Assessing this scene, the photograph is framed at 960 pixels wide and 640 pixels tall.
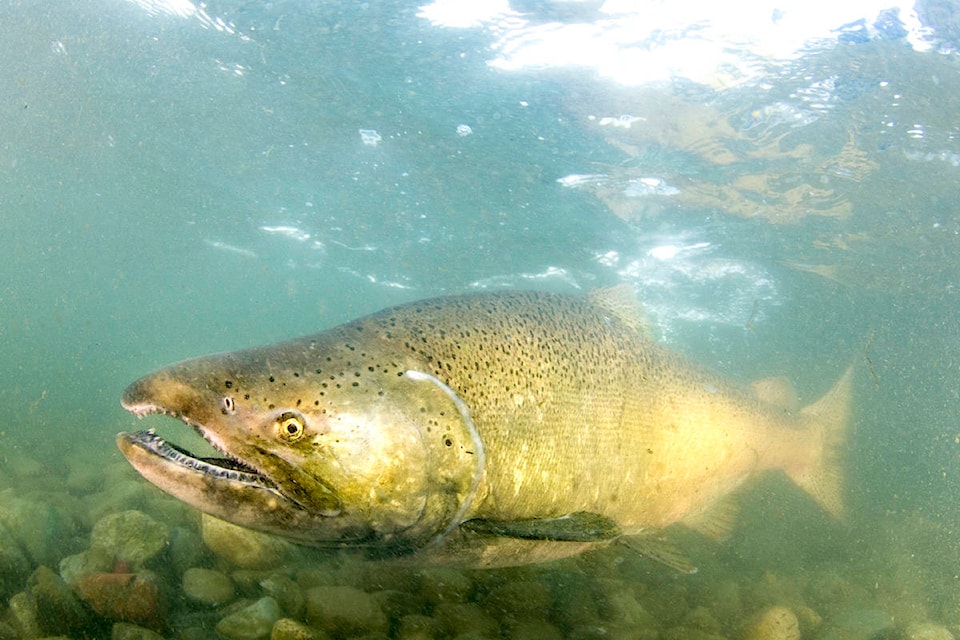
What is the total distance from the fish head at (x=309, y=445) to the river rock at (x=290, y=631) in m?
0.79

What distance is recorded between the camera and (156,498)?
590 cm

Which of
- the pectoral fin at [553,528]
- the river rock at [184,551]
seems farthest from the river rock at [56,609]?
the pectoral fin at [553,528]

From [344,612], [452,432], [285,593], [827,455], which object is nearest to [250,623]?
[285,593]

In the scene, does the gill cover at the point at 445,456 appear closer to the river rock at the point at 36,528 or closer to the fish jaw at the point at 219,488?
the fish jaw at the point at 219,488

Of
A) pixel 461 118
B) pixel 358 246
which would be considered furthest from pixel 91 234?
pixel 461 118

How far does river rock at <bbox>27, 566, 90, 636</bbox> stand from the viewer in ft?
9.54

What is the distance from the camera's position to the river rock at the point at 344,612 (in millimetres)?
3277

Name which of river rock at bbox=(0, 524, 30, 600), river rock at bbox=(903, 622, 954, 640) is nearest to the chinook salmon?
river rock at bbox=(0, 524, 30, 600)

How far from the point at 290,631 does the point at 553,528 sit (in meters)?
1.59

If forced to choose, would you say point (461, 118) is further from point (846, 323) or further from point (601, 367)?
point (846, 323)

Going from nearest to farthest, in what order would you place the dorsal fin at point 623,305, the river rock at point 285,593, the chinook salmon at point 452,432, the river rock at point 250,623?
1. the chinook salmon at point 452,432
2. the river rock at point 250,623
3. the river rock at point 285,593
4. the dorsal fin at point 623,305

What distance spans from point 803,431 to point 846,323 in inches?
952

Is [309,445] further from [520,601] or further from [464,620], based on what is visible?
[520,601]

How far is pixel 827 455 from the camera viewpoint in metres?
7.24
